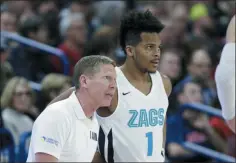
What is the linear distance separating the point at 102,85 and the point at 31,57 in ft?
20.0

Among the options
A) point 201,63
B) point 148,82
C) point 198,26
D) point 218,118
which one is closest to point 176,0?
point 198,26

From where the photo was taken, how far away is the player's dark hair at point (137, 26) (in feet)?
24.9

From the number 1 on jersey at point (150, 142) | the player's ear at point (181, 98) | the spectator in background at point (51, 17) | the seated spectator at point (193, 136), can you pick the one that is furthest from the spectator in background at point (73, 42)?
the number 1 on jersey at point (150, 142)

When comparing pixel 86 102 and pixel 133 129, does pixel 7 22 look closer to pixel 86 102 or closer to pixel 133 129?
pixel 133 129

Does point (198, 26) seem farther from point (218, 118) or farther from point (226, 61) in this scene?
point (226, 61)

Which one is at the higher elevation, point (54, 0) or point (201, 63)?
point (54, 0)

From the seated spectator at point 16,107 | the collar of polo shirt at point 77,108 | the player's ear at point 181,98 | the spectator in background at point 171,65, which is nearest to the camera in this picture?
the collar of polo shirt at point 77,108

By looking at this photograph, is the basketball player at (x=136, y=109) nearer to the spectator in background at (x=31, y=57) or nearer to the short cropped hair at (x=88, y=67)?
A: the short cropped hair at (x=88, y=67)

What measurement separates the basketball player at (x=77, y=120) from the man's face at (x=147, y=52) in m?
1.54

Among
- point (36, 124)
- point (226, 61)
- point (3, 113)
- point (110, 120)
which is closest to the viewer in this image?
point (36, 124)

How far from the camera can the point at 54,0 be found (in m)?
15.3

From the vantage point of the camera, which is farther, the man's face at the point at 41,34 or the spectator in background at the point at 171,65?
the man's face at the point at 41,34

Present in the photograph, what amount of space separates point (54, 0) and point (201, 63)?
4.24 m

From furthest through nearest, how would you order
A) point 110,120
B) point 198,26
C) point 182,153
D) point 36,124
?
point 198,26 → point 182,153 → point 110,120 → point 36,124
